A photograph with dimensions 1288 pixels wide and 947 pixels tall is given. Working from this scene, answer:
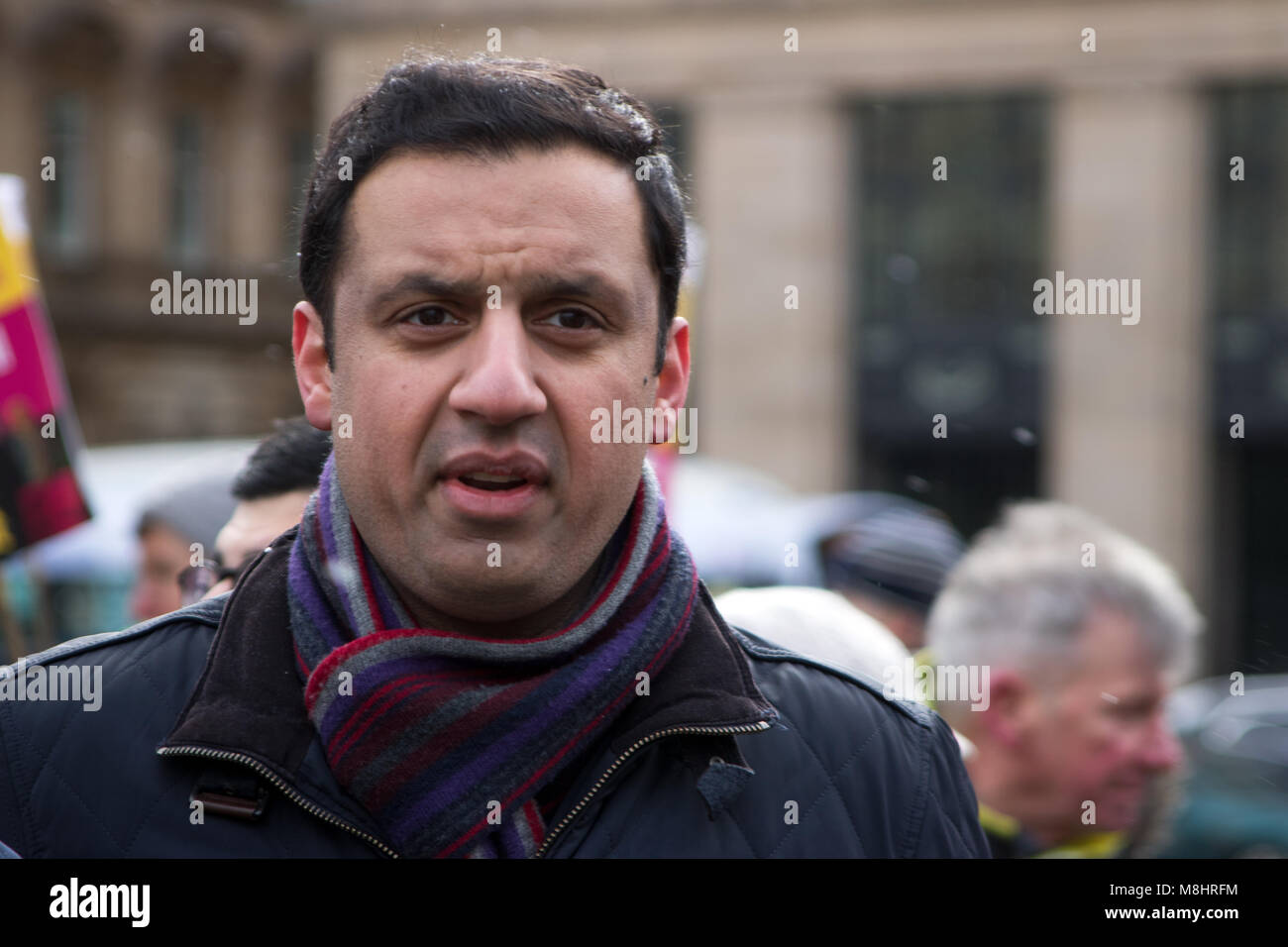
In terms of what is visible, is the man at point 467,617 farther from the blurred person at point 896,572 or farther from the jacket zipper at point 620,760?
the blurred person at point 896,572

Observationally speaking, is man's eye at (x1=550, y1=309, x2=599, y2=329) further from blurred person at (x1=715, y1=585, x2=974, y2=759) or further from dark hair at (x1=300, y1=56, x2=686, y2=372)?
blurred person at (x1=715, y1=585, x2=974, y2=759)

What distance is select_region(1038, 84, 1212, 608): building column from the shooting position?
17625 millimetres

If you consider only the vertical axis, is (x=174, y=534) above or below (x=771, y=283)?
below

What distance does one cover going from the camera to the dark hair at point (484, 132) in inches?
78.7

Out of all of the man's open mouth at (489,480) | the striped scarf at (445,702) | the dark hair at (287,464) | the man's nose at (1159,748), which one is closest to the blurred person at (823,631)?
the man's nose at (1159,748)

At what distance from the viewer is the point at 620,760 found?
2014mm

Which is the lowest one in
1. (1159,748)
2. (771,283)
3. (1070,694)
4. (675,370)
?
(1159,748)

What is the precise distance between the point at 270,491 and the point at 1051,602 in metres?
1.76

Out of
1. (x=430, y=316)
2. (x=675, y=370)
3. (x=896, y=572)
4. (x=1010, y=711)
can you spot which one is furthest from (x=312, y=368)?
(x=896, y=572)

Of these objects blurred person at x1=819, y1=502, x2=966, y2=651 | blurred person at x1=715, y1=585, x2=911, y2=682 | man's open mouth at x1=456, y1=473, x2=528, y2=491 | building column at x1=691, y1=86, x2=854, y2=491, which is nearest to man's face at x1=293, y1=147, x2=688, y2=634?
man's open mouth at x1=456, y1=473, x2=528, y2=491

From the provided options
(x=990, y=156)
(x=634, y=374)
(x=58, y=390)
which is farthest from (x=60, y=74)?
(x=634, y=374)

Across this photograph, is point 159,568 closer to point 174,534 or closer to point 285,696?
point 174,534
